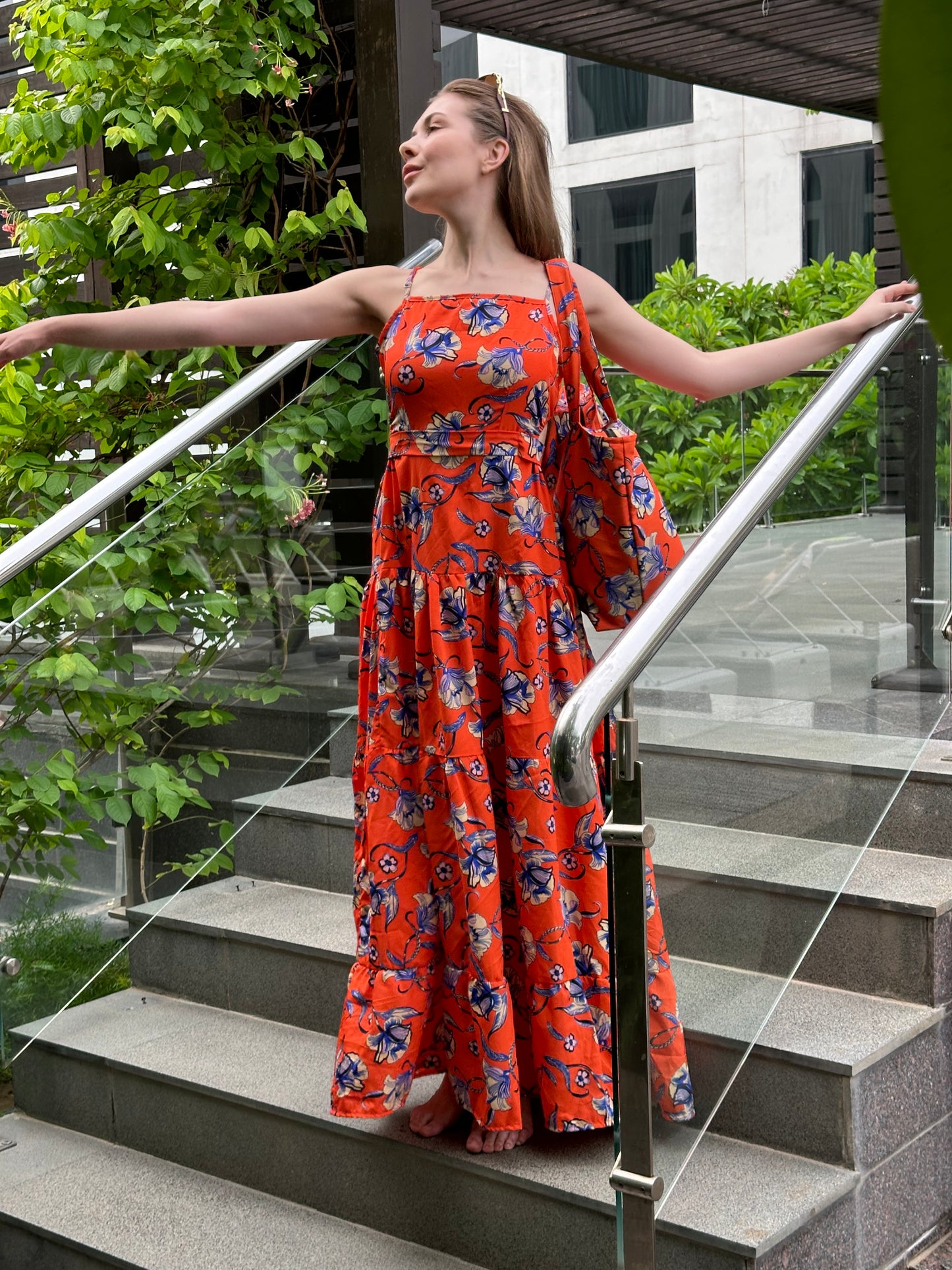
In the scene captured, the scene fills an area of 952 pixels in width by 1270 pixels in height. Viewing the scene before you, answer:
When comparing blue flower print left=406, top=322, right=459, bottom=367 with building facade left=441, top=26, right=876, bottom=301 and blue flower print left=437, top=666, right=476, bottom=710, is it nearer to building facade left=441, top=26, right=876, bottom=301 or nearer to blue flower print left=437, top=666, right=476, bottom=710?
blue flower print left=437, top=666, right=476, bottom=710

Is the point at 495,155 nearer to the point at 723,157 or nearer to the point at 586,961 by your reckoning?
the point at 586,961

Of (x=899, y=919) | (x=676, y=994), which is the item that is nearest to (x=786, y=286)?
(x=899, y=919)

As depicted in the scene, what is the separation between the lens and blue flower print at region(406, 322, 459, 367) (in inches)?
78.0

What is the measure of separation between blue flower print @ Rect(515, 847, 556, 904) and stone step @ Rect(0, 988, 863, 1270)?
0.41m

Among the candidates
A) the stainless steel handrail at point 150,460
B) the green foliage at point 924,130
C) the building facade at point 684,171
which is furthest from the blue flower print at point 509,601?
the building facade at point 684,171

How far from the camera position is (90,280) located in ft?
14.5

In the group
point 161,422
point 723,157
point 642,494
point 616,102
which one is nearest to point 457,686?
point 642,494

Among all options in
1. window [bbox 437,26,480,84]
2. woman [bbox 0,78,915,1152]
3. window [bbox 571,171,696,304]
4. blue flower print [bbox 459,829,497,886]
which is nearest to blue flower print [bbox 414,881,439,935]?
woman [bbox 0,78,915,1152]

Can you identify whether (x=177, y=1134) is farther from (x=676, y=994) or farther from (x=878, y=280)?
(x=878, y=280)

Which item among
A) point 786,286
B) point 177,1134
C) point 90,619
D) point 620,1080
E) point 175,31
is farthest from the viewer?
point 786,286

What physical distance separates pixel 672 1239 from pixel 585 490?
3.50ft

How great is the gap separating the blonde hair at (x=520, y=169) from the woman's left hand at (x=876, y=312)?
558 mm

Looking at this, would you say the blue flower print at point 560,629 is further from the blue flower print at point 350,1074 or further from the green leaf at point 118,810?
the green leaf at point 118,810

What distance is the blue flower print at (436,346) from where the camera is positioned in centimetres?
198
